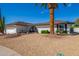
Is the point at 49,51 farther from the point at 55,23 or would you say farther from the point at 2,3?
the point at 2,3

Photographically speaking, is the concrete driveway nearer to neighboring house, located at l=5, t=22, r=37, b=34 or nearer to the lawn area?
the lawn area

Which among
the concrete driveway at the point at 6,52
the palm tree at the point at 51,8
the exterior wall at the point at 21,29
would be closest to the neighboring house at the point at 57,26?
the palm tree at the point at 51,8

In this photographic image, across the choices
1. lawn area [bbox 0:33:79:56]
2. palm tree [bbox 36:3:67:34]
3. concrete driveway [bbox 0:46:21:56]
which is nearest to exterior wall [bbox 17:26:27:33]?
lawn area [bbox 0:33:79:56]

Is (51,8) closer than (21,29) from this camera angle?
Yes

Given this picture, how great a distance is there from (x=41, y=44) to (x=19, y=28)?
544 mm

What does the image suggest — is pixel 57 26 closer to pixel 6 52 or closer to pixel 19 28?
pixel 19 28

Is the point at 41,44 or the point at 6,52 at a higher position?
the point at 41,44

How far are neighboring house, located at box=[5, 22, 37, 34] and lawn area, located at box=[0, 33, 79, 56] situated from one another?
10cm

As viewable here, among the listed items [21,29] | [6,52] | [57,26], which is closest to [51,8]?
[57,26]

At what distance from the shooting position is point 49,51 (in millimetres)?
6879

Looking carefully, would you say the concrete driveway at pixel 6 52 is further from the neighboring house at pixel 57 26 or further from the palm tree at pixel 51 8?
the palm tree at pixel 51 8

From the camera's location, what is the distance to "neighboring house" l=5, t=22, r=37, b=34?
6910mm

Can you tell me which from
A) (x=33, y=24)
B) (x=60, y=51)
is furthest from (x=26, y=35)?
(x=60, y=51)

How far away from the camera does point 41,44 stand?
22.7 ft
